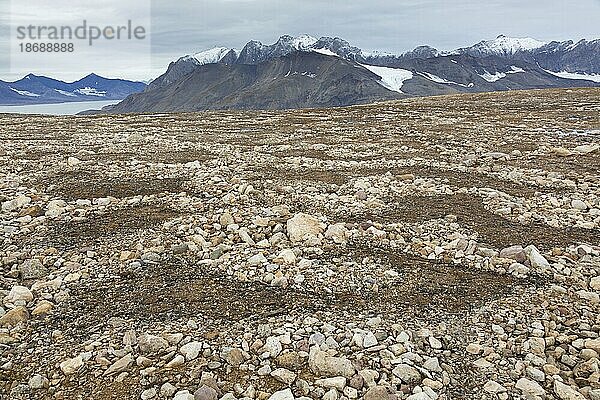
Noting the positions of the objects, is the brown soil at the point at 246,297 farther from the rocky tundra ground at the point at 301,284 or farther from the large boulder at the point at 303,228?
the large boulder at the point at 303,228

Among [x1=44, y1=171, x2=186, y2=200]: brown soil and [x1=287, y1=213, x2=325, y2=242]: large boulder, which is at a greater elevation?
[x1=44, y1=171, x2=186, y2=200]: brown soil

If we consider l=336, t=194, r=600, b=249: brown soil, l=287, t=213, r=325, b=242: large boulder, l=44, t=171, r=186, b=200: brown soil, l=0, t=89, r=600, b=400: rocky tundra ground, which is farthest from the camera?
l=44, t=171, r=186, b=200: brown soil

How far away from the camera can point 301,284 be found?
27.8ft

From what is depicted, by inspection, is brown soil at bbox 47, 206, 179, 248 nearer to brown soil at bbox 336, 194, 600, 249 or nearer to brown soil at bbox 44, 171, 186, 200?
brown soil at bbox 44, 171, 186, 200

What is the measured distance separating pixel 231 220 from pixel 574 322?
7.41 metres

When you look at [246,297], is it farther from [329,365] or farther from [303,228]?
[303,228]

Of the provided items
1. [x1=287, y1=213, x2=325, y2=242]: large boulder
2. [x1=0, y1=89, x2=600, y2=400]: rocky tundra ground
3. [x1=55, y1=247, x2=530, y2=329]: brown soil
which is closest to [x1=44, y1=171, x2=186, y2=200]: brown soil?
[x1=0, y1=89, x2=600, y2=400]: rocky tundra ground

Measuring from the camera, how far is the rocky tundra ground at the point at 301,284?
5988 millimetres

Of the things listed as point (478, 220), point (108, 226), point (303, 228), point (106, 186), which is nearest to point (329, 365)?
point (303, 228)

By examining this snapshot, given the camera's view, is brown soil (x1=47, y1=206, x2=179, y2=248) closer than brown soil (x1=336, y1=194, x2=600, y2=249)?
No

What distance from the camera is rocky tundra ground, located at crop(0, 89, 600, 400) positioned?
5.99 metres

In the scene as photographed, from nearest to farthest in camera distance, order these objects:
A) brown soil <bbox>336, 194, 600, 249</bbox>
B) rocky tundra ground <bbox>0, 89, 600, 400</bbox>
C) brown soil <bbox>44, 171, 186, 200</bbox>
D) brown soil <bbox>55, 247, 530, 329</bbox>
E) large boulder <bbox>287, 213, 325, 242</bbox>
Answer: rocky tundra ground <bbox>0, 89, 600, 400</bbox>, brown soil <bbox>55, 247, 530, 329</bbox>, brown soil <bbox>336, 194, 600, 249</bbox>, large boulder <bbox>287, 213, 325, 242</bbox>, brown soil <bbox>44, 171, 186, 200</bbox>

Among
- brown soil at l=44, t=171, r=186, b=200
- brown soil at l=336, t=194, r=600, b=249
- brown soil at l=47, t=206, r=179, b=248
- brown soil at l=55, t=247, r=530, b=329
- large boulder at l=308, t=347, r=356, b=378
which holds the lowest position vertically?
large boulder at l=308, t=347, r=356, b=378

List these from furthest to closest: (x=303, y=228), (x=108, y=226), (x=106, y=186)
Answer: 1. (x=106, y=186)
2. (x=108, y=226)
3. (x=303, y=228)
